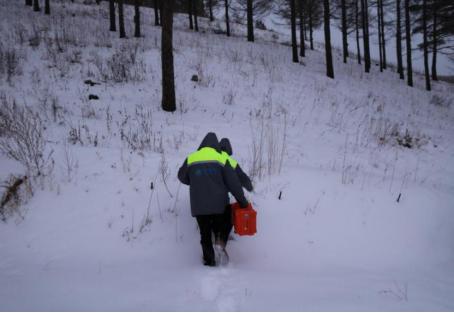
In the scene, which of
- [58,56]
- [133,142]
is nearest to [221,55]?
[58,56]

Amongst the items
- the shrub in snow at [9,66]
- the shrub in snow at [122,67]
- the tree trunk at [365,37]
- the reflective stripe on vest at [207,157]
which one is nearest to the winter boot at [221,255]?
the reflective stripe on vest at [207,157]

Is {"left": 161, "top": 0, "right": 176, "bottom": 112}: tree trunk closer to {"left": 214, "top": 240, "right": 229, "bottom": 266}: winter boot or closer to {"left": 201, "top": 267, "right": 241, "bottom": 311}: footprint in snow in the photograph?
{"left": 214, "top": 240, "right": 229, "bottom": 266}: winter boot

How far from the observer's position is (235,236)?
12.9ft

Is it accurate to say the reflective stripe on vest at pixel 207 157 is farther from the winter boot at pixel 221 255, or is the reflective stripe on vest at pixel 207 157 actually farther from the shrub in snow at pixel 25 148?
the shrub in snow at pixel 25 148

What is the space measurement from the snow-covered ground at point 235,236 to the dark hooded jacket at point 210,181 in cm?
75

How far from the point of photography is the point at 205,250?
11.0 feet

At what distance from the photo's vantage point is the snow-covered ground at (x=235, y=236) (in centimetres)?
281

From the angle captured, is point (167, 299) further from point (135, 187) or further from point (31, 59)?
point (31, 59)

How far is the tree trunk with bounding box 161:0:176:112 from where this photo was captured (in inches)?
267

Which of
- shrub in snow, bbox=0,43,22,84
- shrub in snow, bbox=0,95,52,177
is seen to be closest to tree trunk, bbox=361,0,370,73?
shrub in snow, bbox=0,43,22,84

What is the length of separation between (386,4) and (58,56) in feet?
76.4

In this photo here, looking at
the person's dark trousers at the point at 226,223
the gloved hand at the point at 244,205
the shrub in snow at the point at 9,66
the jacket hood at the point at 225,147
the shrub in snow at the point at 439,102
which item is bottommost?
the person's dark trousers at the point at 226,223

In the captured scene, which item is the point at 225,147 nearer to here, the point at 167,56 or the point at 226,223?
the point at 226,223

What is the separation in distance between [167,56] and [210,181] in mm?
5083
